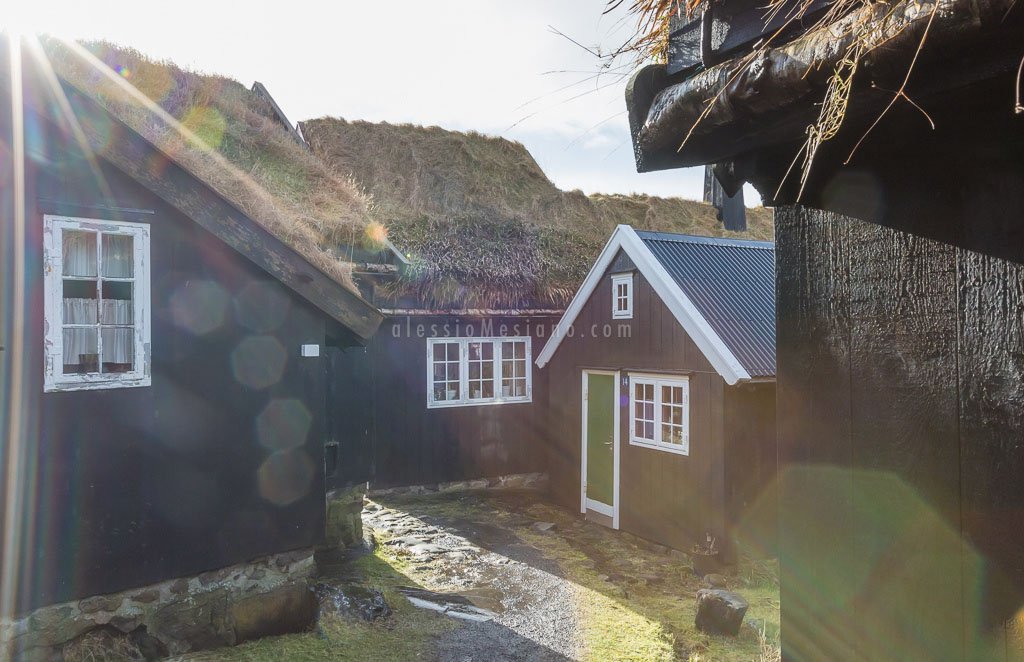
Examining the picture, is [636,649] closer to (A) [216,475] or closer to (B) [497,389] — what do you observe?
(A) [216,475]

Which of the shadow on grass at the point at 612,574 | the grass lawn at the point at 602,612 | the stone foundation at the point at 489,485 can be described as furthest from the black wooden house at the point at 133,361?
the stone foundation at the point at 489,485

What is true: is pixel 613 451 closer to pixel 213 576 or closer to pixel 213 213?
pixel 213 576

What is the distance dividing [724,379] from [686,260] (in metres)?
2.17

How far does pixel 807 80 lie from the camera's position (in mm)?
1678

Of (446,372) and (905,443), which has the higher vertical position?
(905,443)

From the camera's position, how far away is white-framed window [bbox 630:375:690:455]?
8.86 m

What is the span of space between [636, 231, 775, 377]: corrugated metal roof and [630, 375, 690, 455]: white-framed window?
2.90 ft

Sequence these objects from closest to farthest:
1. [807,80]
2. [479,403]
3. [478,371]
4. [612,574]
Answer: [807,80] < [612,574] < [479,403] < [478,371]

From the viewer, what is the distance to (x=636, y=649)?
6.28m

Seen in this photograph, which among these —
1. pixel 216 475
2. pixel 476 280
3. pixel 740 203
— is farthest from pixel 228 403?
pixel 740 203

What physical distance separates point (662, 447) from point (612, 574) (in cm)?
185

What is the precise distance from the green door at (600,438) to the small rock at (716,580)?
7.44ft

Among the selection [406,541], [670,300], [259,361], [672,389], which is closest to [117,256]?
[259,361]

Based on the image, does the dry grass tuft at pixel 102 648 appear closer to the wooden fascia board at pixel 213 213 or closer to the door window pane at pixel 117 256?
the door window pane at pixel 117 256
